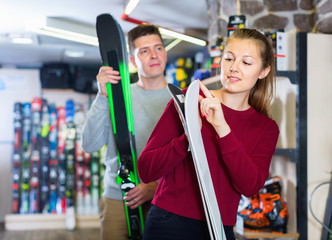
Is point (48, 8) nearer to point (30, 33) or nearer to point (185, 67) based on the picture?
point (30, 33)

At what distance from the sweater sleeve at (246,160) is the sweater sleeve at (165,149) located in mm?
121

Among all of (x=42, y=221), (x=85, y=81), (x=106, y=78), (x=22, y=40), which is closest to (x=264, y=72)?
(x=106, y=78)

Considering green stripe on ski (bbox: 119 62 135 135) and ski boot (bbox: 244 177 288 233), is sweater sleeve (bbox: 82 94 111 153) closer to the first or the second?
green stripe on ski (bbox: 119 62 135 135)

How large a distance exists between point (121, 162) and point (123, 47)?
50 cm

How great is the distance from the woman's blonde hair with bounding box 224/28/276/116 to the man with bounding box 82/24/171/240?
45cm

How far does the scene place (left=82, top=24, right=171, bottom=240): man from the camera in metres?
1.62

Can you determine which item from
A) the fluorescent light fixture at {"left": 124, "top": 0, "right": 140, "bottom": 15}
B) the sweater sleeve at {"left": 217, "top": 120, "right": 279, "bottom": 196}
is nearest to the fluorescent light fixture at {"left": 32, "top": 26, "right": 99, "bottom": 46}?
the fluorescent light fixture at {"left": 124, "top": 0, "right": 140, "bottom": 15}

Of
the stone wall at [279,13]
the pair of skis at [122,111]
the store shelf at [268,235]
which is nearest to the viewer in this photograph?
the pair of skis at [122,111]

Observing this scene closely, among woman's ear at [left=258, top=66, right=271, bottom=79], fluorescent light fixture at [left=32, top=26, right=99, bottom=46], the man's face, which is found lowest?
woman's ear at [left=258, top=66, right=271, bottom=79]

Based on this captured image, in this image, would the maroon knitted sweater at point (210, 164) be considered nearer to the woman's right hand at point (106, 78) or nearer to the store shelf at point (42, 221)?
the woman's right hand at point (106, 78)

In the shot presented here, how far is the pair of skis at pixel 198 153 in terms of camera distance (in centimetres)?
104

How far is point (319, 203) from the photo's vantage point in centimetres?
198

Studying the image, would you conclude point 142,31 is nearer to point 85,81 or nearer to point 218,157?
point 218,157

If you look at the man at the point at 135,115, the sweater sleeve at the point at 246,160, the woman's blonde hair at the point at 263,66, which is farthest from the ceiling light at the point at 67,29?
the sweater sleeve at the point at 246,160
